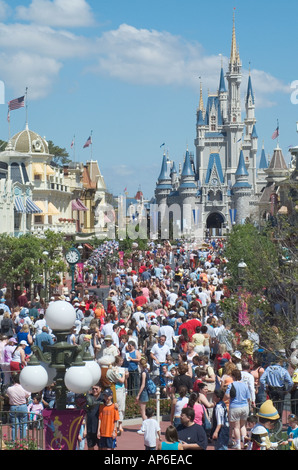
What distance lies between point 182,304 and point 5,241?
13167 mm

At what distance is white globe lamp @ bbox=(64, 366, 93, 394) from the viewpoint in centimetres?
974

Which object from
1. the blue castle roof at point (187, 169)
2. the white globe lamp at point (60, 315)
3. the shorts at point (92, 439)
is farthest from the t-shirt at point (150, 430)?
the blue castle roof at point (187, 169)

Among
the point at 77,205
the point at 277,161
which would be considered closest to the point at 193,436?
the point at 77,205

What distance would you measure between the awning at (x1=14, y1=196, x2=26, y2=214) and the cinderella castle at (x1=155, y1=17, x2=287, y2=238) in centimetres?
9194

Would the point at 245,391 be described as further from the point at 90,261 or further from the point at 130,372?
the point at 90,261

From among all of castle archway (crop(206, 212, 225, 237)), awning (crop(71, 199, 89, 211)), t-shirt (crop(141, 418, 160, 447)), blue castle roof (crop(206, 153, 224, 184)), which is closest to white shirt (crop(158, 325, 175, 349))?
t-shirt (crop(141, 418, 160, 447))

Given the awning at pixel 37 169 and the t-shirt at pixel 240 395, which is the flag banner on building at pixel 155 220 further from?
the t-shirt at pixel 240 395

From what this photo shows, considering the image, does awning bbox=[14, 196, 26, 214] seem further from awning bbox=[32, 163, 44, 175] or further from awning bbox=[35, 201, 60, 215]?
awning bbox=[32, 163, 44, 175]

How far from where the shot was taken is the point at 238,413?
1252 cm

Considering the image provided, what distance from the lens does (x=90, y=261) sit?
1825 inches

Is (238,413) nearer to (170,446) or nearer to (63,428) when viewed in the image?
(63,428)

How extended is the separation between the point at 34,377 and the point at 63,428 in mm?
666

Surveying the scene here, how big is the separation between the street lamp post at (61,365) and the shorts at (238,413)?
2.93 metres
